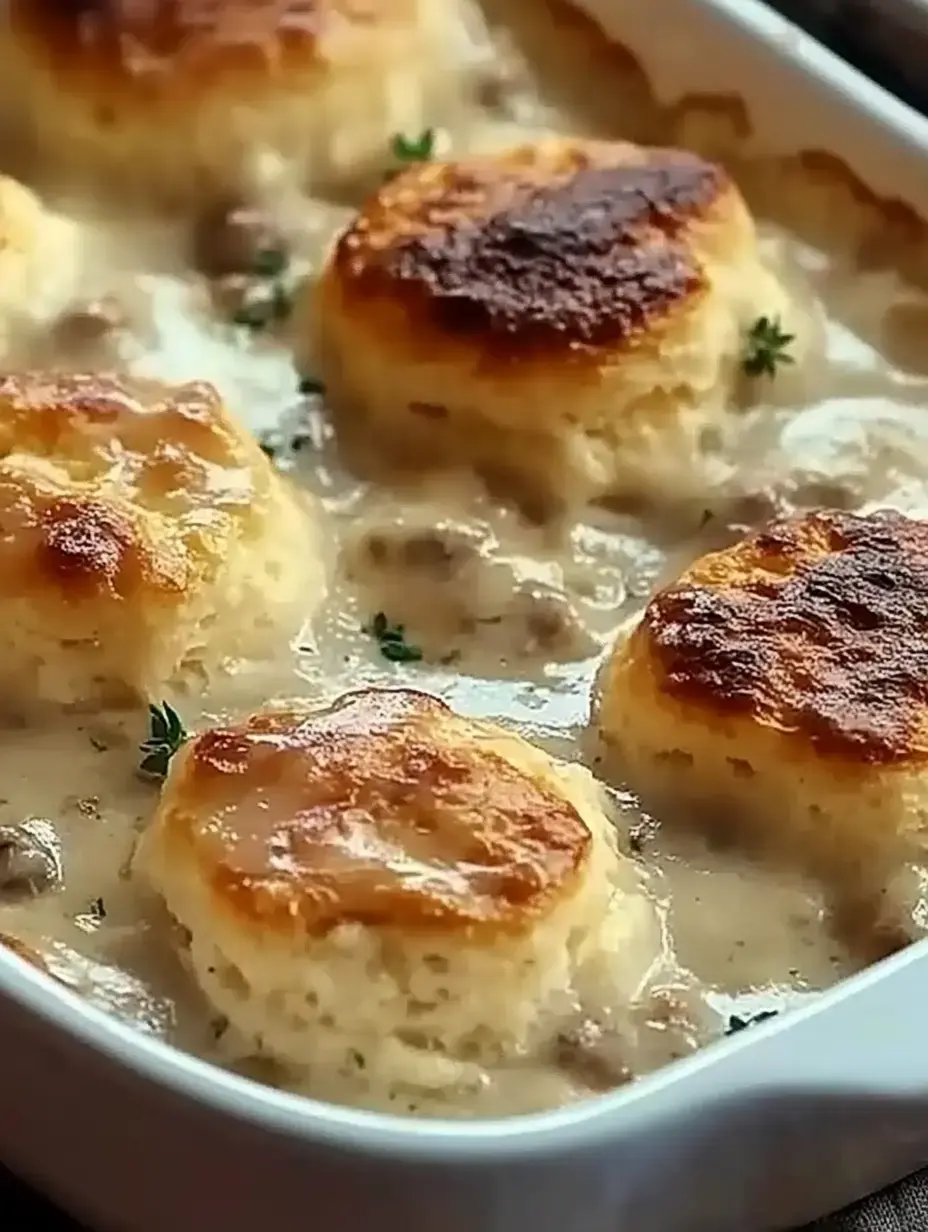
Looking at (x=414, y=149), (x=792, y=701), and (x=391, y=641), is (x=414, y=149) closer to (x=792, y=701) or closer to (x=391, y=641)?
(x=391, y=641)

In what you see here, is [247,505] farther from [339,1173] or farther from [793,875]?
[339,1173]

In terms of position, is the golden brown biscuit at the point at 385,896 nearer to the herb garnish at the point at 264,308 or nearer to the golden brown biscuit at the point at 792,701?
the golden brown biscuit at the point at 792,701

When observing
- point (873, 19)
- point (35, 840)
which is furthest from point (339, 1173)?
point (873, 19)

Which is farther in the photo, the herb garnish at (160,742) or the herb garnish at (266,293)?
the herb garnish at (266,293)

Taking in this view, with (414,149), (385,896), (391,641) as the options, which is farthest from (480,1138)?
(414,149)

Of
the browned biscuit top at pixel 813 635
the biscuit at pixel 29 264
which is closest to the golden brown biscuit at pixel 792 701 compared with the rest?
the browned biscuit top at pixel 813 635

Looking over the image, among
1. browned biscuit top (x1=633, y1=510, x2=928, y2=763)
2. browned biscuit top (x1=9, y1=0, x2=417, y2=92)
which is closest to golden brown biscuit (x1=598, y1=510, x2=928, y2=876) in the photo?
browned biscuit top (x1=633, y1=510, x2=928, y2=763)
